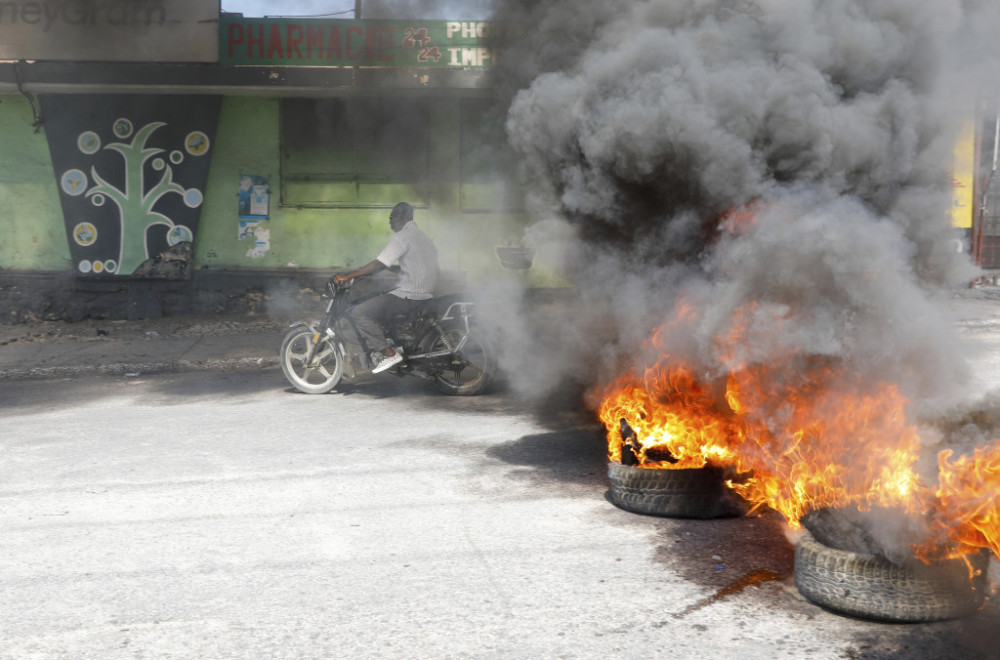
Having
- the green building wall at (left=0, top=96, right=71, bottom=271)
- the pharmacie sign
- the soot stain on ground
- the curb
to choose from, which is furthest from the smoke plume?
the green building wall at (left=0, top=96, right=71, bottom=271)

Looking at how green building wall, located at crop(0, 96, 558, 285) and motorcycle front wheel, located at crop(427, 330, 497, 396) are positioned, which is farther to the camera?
green building wall, located at crop(0, 96, 558, 285)

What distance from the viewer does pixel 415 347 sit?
7906 mm

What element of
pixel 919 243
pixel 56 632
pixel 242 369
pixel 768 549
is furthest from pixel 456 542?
pixel 242 369

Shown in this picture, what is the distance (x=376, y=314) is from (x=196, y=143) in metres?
5.69

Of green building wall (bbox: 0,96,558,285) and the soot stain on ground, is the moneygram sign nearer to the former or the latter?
green building wall (bbox: 0,96,558,285)

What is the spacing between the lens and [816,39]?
5.15 m

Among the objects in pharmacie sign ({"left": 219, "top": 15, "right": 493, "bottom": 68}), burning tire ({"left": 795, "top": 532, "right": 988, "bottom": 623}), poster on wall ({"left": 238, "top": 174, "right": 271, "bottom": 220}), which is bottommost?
burning tire ({"left": 795, "top": 532, "right": 988, "bottom": 623})

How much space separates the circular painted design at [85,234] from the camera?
40.0 ft

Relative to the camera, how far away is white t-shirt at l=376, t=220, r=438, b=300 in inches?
311

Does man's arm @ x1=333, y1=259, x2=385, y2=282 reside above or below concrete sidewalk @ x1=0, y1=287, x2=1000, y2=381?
above

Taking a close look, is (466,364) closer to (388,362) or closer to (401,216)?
(388,362)

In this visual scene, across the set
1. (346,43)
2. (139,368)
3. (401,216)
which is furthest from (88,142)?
(401,216)

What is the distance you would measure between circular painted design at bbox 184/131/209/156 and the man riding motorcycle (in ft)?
17.4

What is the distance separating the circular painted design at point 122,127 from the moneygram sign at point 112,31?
3.16ft
